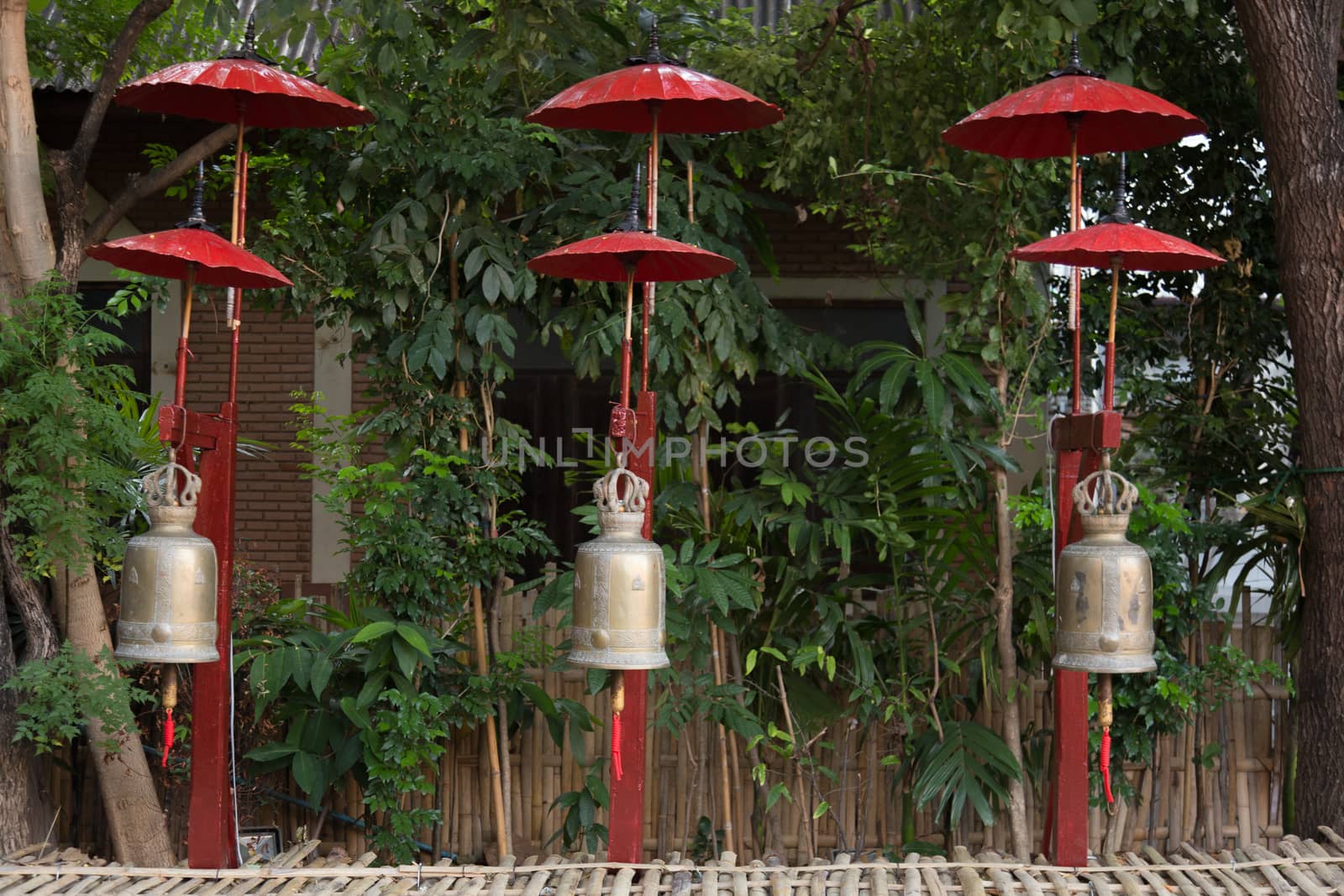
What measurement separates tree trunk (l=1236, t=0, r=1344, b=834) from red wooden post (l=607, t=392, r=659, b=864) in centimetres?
243

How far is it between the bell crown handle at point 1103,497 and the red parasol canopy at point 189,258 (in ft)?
7.69

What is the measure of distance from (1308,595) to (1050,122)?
2056 mm

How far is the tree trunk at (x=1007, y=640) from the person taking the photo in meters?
4.72

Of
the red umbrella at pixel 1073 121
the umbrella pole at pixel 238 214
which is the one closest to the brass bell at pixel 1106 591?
the red umbrella at pixel 1073 121

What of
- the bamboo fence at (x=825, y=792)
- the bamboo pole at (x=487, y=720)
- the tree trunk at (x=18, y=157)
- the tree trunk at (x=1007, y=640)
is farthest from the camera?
the bamboo fence at (x=825, y=792)

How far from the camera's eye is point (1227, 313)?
5.28 m

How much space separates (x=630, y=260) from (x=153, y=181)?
6.48 feet

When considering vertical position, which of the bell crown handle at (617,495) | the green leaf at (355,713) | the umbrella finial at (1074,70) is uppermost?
the umbrella finial at (1074,70)

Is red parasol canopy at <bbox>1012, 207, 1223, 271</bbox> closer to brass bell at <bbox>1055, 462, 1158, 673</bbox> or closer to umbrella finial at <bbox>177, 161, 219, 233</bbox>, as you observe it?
brass bell at <bbox>1055, 462, 1158, 673</bbox>

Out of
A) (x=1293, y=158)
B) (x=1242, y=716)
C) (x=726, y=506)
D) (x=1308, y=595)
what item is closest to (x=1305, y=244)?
(x=1293, y=158)

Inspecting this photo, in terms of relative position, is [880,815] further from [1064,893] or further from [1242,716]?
[1064,893]

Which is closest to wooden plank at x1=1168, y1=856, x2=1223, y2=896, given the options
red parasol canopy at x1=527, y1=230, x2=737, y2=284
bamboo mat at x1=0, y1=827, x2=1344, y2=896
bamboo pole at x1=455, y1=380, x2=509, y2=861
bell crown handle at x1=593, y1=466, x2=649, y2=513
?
bamboo mat at x1=0, y1=827, x2=1344, y2=896

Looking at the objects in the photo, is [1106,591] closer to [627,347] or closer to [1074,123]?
[1074,123]

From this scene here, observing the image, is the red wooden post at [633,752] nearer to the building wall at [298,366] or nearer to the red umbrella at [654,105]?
the red umbrella at [654,105]
